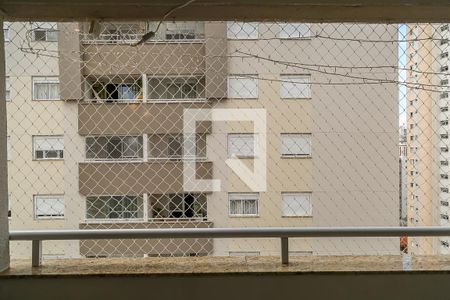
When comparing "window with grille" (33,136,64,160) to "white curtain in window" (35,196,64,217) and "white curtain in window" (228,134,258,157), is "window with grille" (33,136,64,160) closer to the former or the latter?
"white curtain in window" (35,196,64,217)

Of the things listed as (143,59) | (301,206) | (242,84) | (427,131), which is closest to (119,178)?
(143,59)

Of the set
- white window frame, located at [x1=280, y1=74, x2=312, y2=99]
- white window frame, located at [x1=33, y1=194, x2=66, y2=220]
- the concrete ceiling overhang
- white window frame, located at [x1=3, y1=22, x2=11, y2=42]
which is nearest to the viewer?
the concrete ceiling overhang

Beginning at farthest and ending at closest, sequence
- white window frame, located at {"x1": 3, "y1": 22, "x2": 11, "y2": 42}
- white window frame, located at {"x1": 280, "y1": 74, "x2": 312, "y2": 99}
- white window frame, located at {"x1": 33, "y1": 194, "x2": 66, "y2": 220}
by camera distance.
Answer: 1. white window frame, located at {"x1": 280, "y1": 74, "x2": 312, "y2": 99}
2. white window frame, located at {"x1": 33, "y1": 194, "x2": 66, "y2": 220}
3. white window frame, located at {"x1": 3, "y1": 22, "x2": 11, "y2": 42}

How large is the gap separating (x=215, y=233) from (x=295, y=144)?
484 mm

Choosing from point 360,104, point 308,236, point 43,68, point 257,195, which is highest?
point 43,68

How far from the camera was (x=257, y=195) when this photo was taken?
1477mm

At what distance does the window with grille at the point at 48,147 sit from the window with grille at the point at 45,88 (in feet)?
0.53

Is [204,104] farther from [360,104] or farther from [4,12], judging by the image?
[4,12]

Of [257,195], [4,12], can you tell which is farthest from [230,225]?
[4,12]

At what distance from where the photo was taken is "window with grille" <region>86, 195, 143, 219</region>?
1.43 metres

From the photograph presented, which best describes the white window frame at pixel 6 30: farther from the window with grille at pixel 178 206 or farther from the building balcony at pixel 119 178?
the window with grille at pixel 178 206

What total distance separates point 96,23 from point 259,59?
64cm

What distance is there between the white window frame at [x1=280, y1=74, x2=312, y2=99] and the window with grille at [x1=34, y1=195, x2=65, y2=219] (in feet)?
3.17

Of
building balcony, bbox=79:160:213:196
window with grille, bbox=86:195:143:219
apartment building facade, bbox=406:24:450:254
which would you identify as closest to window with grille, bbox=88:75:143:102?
building balcony, bbox=79:160:213:196
